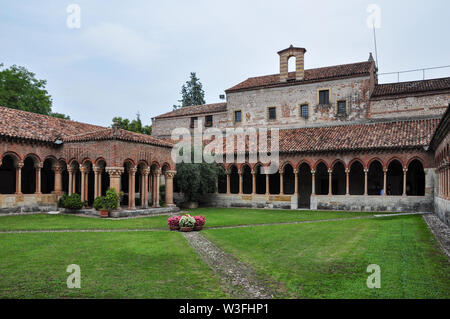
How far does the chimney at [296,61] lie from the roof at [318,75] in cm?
48

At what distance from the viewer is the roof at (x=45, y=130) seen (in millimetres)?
20848

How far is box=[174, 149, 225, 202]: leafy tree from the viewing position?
87.4 feet

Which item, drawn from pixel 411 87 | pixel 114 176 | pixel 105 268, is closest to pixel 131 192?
pixel 114 176

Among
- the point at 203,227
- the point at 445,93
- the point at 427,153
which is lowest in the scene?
the point at 203,227

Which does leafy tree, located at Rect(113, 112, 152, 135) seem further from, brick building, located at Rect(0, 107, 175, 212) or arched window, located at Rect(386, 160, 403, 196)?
arched window, located at Rect(386, 160, 403, 196)

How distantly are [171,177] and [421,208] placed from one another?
16.9 m

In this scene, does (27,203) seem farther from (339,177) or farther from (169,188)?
(339,177)

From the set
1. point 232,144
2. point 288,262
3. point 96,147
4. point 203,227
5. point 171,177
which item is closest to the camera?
point 288,262

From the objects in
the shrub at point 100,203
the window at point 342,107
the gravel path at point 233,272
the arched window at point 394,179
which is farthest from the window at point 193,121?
the gravel path at point 233,272

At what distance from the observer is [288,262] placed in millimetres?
8672

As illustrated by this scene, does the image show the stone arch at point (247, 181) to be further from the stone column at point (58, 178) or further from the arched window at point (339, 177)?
the stone column at point (58, 178)
